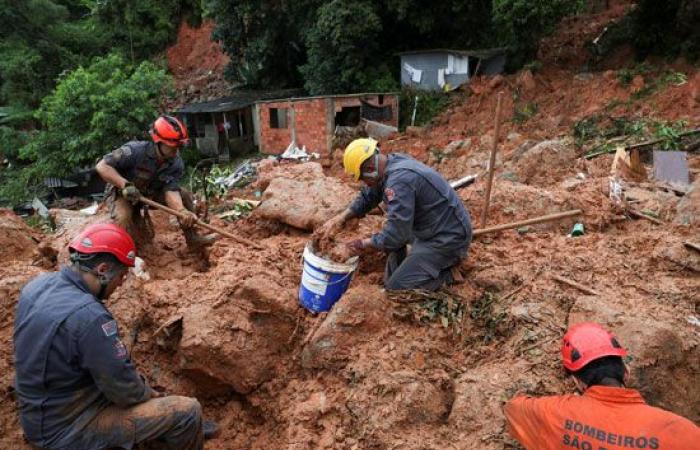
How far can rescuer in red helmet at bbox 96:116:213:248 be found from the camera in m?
5.18

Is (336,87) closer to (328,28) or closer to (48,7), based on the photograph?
(328,28)

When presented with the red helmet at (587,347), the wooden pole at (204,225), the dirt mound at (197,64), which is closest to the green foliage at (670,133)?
the wooden pole at (204,225)

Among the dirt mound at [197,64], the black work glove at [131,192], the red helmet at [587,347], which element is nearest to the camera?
the red helmet at [587,347]

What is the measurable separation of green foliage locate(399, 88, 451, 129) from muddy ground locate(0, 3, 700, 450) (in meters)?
12.0

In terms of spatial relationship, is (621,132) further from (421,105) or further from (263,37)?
(263,37)

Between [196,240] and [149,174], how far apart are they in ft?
2.97

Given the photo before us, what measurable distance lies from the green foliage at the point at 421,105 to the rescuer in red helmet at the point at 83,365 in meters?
15.0

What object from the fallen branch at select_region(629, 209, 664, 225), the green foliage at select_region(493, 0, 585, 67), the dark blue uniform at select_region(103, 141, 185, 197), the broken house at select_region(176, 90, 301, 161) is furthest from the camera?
the broken house at select_region(176, 90, 301, 161)

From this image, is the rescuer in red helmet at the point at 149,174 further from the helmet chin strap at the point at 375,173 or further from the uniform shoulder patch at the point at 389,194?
the uniform shoulder patch at the point at 389,194

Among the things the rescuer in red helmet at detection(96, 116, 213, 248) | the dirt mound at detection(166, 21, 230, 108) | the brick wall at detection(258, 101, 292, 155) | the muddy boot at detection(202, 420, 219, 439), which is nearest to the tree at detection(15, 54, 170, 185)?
the brick wall at detection(258, 101, 292, 155)

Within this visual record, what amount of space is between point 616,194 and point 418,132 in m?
10.2

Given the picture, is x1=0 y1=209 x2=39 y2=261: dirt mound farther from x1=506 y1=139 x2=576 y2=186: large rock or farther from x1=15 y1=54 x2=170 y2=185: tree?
x1=15 y1=54 x2=170 y2=185: tree

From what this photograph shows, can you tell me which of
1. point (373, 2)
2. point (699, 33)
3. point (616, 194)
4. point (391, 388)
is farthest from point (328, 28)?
point (391, 388)

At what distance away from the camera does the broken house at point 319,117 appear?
1670 cm
